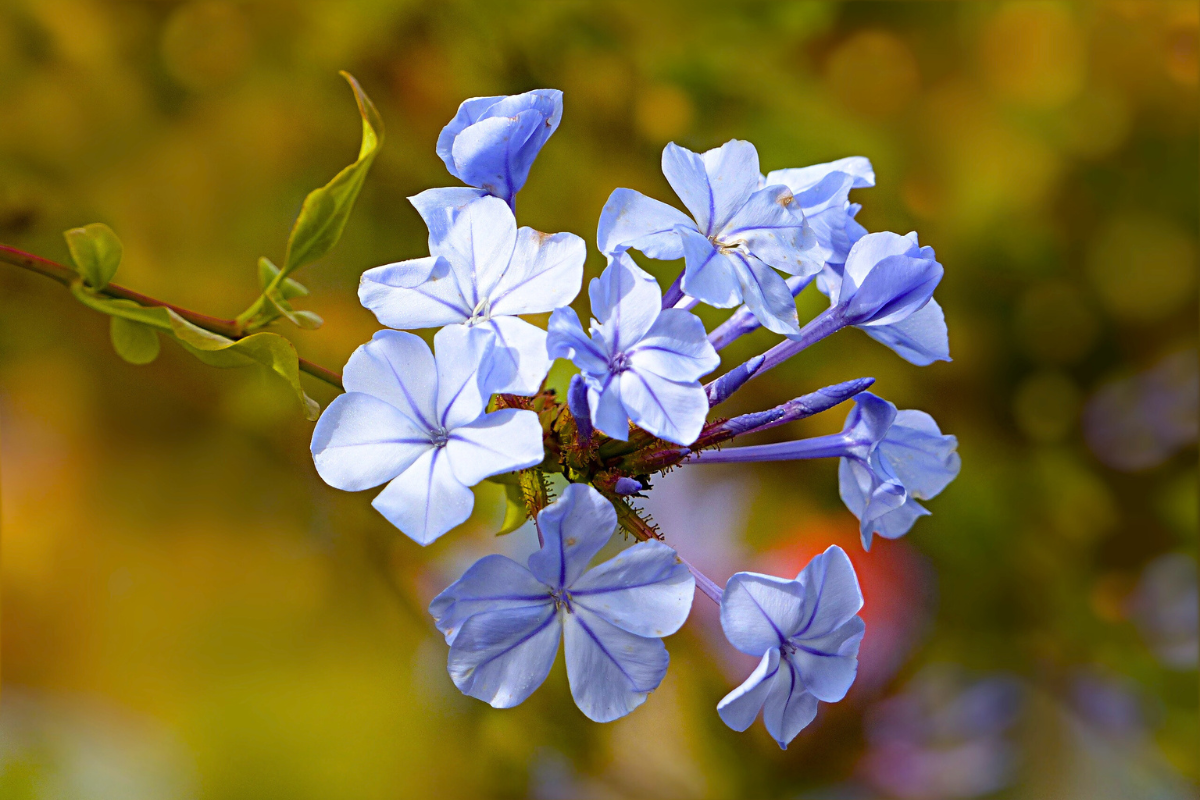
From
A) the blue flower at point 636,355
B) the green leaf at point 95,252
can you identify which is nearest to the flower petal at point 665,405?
the blue flower at point 636,355

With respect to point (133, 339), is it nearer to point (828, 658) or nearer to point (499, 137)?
point (499, 137)

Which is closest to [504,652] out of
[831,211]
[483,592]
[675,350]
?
[483,592]

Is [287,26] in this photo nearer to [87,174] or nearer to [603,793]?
[87,174]

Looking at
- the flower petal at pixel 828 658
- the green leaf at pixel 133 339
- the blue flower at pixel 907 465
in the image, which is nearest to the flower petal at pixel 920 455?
the blue flower at pixel 907 465

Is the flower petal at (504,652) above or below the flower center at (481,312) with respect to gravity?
below

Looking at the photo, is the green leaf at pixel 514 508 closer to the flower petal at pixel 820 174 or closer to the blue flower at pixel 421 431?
the blue flower at pixel 421 431

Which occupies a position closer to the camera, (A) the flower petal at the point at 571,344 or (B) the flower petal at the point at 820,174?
(A) the flower petal at the point at 571,344
